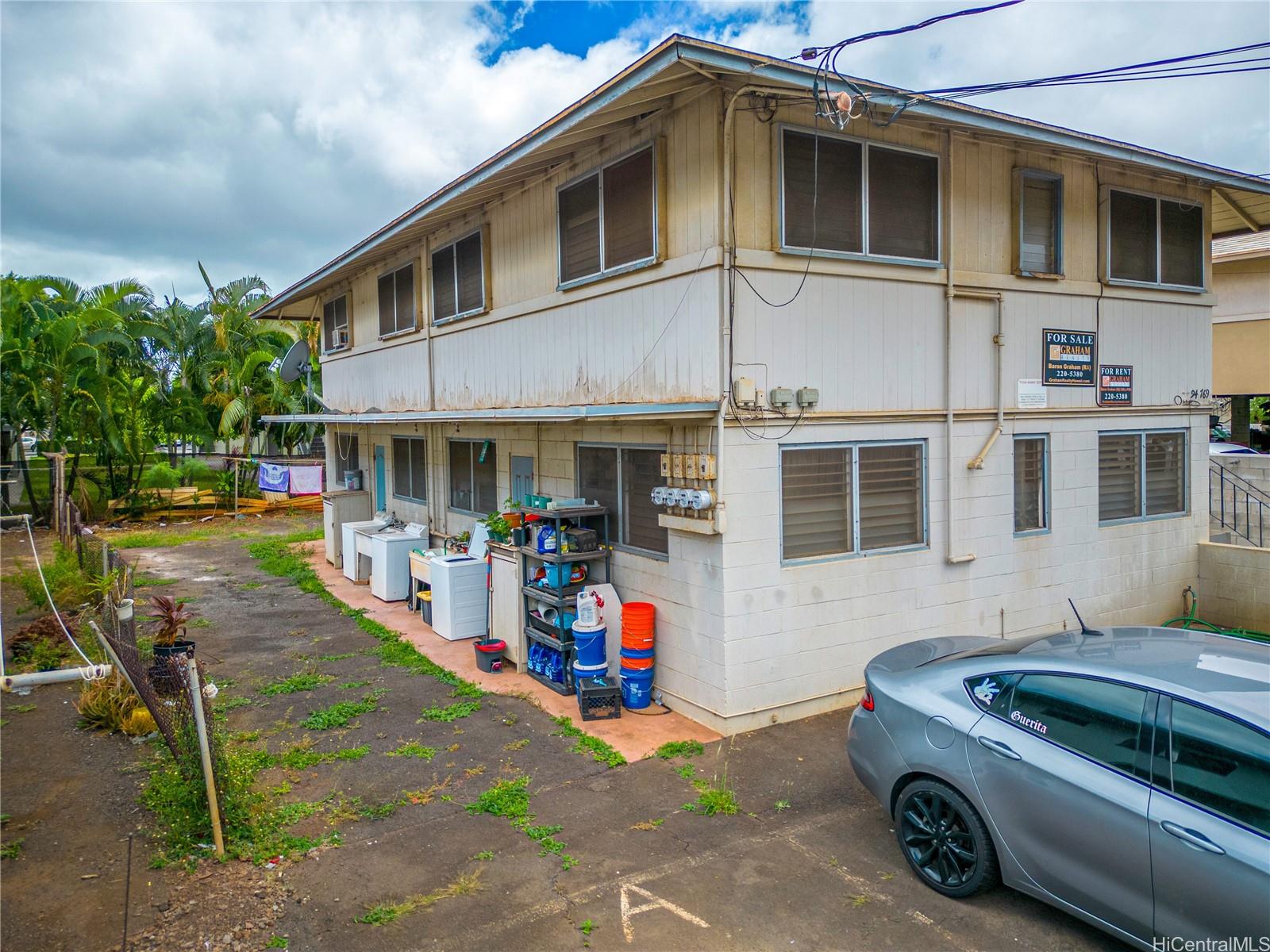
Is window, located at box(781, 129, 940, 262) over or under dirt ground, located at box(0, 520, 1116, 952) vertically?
over

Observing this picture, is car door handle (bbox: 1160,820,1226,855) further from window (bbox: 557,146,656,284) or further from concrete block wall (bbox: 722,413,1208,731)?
window (bbox: 557,146,656,284)

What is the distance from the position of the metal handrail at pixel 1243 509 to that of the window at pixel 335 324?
1514 cm

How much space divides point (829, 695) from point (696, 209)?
4.57 m

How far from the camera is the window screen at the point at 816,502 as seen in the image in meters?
7.59

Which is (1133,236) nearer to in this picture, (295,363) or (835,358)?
(835,358)

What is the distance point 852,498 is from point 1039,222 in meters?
4.03

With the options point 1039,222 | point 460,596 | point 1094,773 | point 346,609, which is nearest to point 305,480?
point 346,609

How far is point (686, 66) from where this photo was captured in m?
6.53

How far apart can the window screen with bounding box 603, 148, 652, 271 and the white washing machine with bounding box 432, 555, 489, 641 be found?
4203 mm

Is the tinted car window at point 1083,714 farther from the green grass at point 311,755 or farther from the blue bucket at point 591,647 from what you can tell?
the green grass at point 311,755

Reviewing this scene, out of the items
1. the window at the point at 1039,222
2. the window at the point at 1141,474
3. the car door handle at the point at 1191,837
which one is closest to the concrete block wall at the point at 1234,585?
the window at the point at 1141,474

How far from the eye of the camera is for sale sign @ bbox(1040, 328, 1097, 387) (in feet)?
30.3

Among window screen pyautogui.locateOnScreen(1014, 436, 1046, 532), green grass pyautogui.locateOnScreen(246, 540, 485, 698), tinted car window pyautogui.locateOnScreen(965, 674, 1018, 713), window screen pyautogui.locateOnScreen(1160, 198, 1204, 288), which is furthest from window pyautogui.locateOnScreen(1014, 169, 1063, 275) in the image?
green grass pyautogui.locateOnScreen(246, 540, 485, 698)

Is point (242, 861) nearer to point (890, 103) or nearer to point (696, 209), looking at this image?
point (696, 209)
